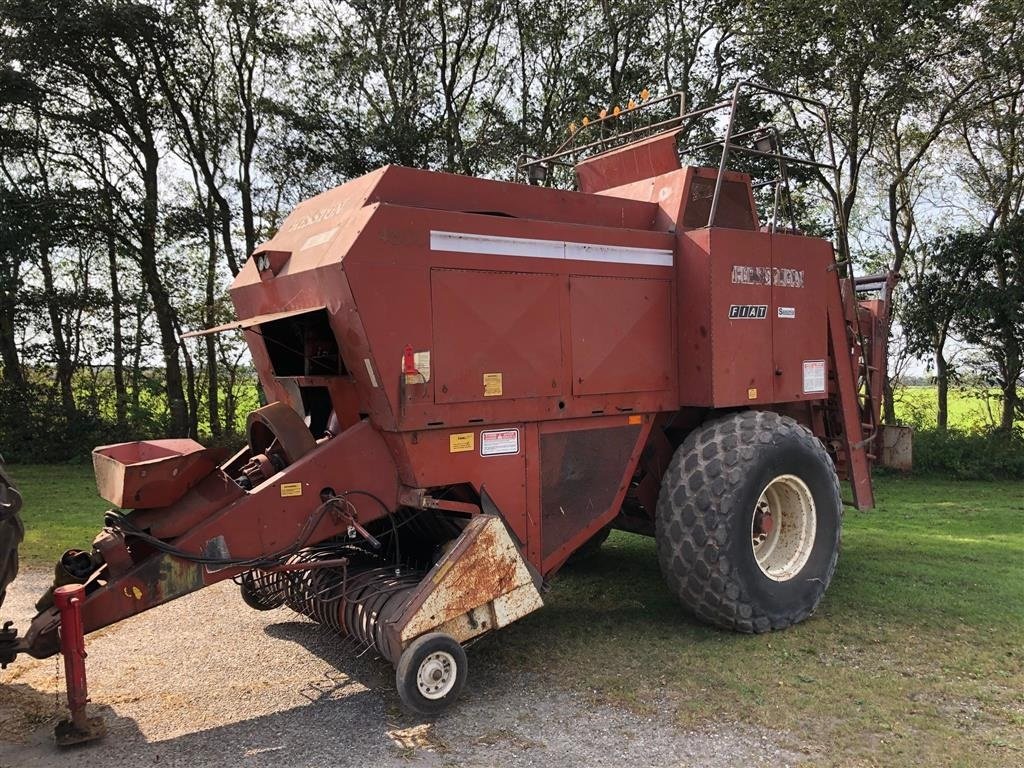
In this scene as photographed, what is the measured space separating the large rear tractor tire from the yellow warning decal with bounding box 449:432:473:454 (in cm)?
141

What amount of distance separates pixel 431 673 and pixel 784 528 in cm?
291

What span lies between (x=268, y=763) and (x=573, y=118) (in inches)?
569

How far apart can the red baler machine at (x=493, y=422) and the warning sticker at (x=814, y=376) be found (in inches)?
1.1

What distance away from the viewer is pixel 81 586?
3.72 metres

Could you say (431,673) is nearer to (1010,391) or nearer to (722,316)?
(722,316)

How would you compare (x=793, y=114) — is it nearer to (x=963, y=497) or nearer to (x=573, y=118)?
(x=573, y=118)

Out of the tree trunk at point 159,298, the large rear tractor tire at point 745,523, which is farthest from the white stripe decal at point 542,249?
the tree trunk at point 159,298

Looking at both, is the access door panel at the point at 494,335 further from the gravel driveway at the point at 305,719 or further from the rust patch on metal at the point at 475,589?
the gravel driveway at the point at 305,719

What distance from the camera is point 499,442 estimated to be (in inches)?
179

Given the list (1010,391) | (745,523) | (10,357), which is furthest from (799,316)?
(10,357)

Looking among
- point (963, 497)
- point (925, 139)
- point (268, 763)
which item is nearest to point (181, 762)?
point (268, 763)

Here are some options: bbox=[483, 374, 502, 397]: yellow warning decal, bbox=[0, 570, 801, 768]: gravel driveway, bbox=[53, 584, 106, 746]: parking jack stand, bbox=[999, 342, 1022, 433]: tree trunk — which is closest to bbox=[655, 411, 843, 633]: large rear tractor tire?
bbox=[0, 570, 801, 768]: gravel driveway

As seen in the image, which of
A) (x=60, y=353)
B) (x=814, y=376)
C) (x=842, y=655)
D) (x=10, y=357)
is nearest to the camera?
(x=842, y=655)

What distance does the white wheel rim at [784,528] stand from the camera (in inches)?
207
